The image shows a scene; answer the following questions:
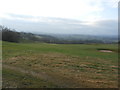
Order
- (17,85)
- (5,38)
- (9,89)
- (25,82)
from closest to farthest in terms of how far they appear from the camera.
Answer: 1. (9,89)
2. (17,85)
3. (25,82)
4. (5,38)

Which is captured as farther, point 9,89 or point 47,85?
point 47,85

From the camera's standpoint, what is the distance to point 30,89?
5.30 meters

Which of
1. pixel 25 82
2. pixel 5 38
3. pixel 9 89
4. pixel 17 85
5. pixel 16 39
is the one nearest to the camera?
pixel 9 89

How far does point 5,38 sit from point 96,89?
4965 centimetres

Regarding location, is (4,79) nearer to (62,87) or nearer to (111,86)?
(62,87)

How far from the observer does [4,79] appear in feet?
20.5

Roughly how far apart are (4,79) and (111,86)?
202 inches

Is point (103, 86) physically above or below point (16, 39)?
below

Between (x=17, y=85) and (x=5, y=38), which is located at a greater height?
(x=5, y=38)

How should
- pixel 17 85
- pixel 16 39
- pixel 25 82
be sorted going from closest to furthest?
pixel 17 85
pixel 25 82
pixel 16 39

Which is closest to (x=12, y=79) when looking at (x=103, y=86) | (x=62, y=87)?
(x=62, y=87)

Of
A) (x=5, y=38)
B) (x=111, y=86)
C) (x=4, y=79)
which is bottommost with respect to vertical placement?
(x=111, y=86)

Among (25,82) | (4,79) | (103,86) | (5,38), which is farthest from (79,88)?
(5,38)

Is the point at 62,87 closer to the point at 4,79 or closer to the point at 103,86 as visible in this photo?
the point at 103,86
